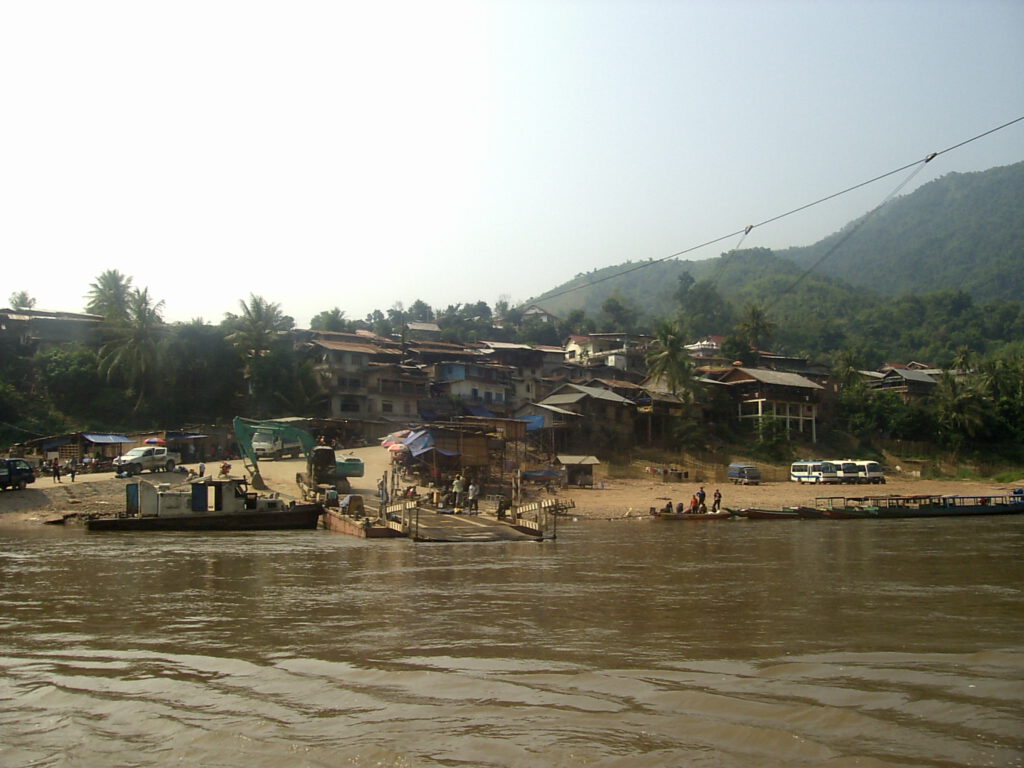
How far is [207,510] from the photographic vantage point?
1188 inches

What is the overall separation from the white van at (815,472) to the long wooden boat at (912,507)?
7946 millimetres

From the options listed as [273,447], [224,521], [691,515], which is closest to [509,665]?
[224,521]

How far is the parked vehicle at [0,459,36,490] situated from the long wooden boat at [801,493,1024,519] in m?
34.0

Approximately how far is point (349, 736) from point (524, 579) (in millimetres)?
10422

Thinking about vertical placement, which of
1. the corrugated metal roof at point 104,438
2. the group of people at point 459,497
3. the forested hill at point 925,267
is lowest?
the group of people at point 459,497

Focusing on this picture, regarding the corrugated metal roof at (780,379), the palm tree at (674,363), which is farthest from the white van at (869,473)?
the palm tree at (674,363)

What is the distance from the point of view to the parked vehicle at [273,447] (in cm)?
4603

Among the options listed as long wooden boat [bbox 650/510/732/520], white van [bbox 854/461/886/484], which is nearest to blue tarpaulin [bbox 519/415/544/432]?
long wooden boat [bbox 650/510/732/520]

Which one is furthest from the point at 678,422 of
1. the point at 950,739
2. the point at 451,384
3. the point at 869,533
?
the point at 950,739

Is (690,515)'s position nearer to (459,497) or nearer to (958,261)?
(459,497)

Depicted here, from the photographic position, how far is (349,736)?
7012 mm

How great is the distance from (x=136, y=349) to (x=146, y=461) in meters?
15.7

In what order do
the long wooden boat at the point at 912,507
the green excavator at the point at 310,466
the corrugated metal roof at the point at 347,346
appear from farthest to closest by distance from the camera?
Result: 1. the corrugated metal roof at the point at 347,346
2. the long wooden boat at the point at 912,507
3. the green excavator at the point at 310,466

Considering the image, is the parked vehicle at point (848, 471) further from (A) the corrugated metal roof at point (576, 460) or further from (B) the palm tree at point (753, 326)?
(B) the palm tree at point (753, 326)
